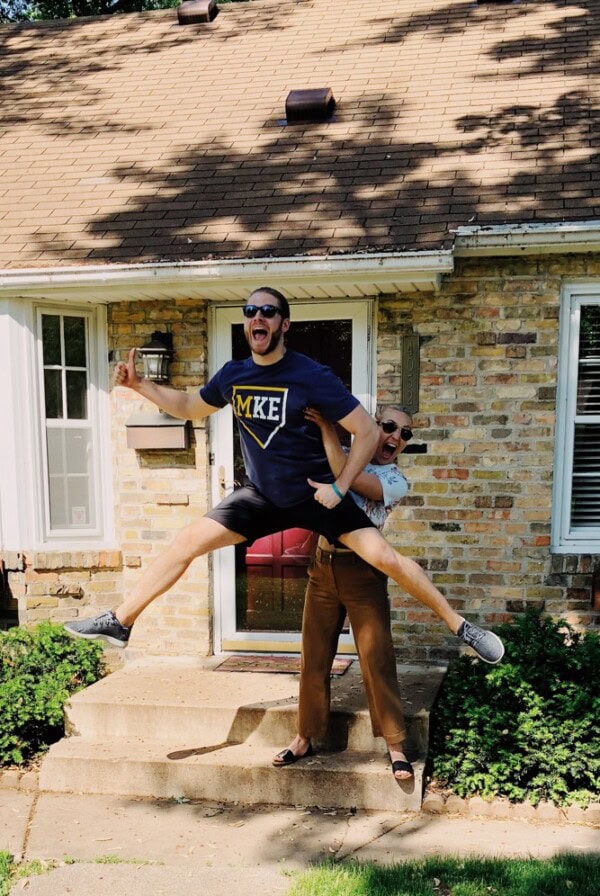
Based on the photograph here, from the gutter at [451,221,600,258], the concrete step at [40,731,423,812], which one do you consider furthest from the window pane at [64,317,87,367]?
the gutter at [451,221,600,258]

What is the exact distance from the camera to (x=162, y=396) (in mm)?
4012

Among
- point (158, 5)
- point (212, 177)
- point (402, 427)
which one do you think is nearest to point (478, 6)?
point (212, 177)

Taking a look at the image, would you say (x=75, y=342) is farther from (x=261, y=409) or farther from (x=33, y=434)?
(x=261, y=409)

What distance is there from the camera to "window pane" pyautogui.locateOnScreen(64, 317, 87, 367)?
5.85m

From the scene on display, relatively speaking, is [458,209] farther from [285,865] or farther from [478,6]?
[285,865]

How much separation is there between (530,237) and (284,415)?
206 cm

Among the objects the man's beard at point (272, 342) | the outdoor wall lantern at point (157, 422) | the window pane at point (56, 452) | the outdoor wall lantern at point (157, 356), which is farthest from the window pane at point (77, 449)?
the man's beard at point (272, 342)

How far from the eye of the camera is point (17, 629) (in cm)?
543

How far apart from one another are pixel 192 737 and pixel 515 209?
3679mm

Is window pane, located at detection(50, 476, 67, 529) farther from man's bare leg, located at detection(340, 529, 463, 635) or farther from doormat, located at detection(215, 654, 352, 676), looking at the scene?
man's bare leg, located at detection(340, 529, 463, 635)

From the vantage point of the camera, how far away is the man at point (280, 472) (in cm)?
369

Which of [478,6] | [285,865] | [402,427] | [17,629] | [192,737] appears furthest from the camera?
[478,6]

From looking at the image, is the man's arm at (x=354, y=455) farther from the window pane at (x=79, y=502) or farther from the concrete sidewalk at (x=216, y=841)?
the window pane at (x=79, y=502)

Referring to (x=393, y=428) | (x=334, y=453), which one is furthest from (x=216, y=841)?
(x=393, y=428)
